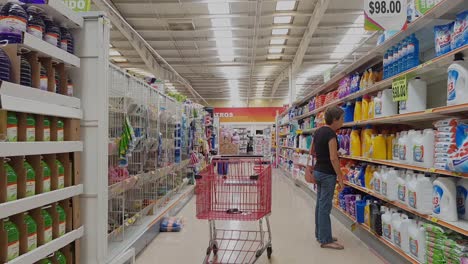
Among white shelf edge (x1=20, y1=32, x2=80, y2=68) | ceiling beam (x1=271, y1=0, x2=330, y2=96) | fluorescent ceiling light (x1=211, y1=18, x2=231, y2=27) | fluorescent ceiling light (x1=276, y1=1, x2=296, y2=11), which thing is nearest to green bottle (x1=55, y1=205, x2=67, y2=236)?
white shelf edge (x1=20, y1=32, x2=80, y2=68)

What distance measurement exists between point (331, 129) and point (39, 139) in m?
3.15

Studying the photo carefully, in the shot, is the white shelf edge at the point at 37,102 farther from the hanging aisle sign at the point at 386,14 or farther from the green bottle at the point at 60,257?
the hanging aisle sign at the point at 386,14

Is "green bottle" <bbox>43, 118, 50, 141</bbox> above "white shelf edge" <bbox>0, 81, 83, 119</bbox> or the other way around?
the other way around

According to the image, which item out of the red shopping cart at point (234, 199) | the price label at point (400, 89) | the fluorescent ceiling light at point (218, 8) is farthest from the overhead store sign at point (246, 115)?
the price label at point (400, 89)

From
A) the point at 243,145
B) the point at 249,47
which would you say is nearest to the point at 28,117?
the point at 249,47

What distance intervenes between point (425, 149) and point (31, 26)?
10.1 feet

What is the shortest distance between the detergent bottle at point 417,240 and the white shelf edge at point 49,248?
9.01ft

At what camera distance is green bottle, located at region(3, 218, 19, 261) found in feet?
6.37

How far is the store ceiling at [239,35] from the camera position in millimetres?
9297

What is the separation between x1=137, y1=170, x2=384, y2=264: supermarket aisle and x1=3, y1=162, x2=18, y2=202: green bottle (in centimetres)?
203

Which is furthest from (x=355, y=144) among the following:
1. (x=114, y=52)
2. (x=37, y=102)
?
(x=114, y=52)

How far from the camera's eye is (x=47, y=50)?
2270mm

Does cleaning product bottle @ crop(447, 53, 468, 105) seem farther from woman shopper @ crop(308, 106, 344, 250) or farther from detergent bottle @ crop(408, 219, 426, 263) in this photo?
woman shopper @ crop(308, 106, 344, 250)

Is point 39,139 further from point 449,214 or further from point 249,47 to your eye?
point 249,47
